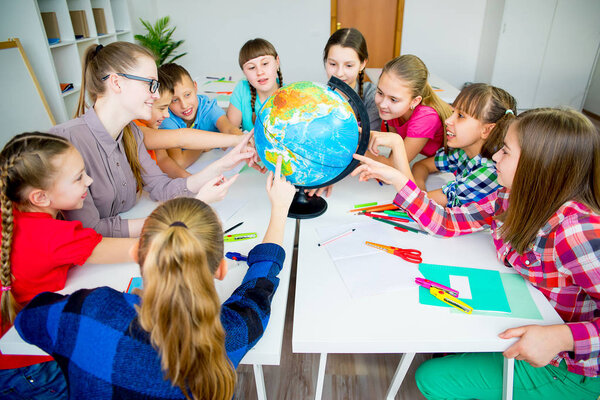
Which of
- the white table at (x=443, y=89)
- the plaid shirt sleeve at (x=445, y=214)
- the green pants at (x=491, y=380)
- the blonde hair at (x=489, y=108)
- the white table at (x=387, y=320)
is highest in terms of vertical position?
the blonde hair at (x=489, y=108)

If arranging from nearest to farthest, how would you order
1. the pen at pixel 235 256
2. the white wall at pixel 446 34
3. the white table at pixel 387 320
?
the white table at pixel 387 320 → the pen at pixel 235 256 → the white wall at pixel 446 34

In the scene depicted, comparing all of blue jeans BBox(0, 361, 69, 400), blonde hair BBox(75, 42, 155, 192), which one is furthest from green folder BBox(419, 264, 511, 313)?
blonde hair BBox(75, 42, 155, 192)

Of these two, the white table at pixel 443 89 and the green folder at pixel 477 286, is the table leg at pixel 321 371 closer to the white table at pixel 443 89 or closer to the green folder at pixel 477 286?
the green folder at pixel 477 286

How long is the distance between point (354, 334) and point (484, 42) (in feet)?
21.6

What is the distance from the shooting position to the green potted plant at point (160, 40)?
5.54 m

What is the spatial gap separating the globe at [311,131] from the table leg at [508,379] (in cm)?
88

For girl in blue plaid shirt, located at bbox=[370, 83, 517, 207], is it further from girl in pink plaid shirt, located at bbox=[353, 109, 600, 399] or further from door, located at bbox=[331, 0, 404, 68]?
door, located at bbox=[331, 0, 404, 68]

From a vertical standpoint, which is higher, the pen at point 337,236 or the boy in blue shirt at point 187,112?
the boy in blue shirt at point 187,112

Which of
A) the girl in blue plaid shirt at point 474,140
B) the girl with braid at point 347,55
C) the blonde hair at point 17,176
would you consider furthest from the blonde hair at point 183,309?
the girl with braid at point 347,55

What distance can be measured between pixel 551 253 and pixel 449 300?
0.36 m

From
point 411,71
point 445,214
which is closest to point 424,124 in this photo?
point 411,71

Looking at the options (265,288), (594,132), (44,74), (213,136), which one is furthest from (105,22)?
(594,132)

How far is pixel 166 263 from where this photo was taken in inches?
30.7

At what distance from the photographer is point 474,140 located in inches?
75.4
